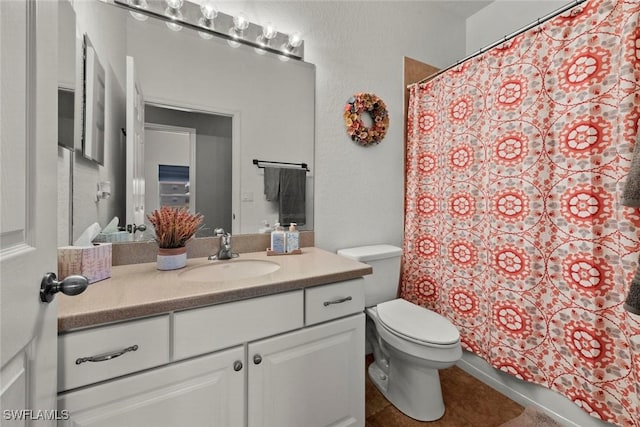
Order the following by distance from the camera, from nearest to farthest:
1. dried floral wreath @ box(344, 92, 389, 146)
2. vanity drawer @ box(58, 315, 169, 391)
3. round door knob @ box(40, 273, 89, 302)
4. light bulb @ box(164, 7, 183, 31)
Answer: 1. round door knob @ box(40, 273, 89, 302)
2. vanity drawer @ box(58, 315, 169, 391)
3. light bulb @ box(164, 7, 183, 31)
4. dried floral wreath @ box(344, 92, 389, 146)

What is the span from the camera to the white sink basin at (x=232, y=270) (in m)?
1.18

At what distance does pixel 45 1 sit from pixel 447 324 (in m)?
1.88

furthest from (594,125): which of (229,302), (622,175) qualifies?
(229,302)

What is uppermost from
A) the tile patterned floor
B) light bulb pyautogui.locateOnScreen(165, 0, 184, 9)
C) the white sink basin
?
light bulb pyautogui.locateOnScreen(165, 0, 184, 9)

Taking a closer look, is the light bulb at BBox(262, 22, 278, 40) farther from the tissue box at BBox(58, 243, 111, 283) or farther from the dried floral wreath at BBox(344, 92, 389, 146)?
the tissue box at BBox(58, 243, 111, 283)

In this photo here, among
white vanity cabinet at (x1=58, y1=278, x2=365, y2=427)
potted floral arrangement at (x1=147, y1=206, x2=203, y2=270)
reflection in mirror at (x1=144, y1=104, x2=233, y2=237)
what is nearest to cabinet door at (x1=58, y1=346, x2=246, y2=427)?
white vanity cabinet at (x1=58, y1=278, x2=365, y2=427)

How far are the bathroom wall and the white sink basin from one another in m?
1.52

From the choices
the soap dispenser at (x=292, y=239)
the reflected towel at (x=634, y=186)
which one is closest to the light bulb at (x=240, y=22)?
the soap dispenser at (x=292, y=239)

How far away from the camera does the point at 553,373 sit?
1289 mm

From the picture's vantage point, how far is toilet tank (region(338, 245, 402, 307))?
5.54ft

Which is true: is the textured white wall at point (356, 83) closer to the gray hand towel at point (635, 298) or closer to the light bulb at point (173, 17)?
the light bulb at point (173, 17)

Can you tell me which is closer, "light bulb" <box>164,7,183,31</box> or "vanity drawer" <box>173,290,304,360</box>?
"vanity drawer" <box>173,290,304,360</box>

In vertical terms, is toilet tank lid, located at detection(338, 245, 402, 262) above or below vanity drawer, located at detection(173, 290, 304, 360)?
above

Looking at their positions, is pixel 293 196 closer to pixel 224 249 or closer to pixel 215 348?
pixel 224 249
